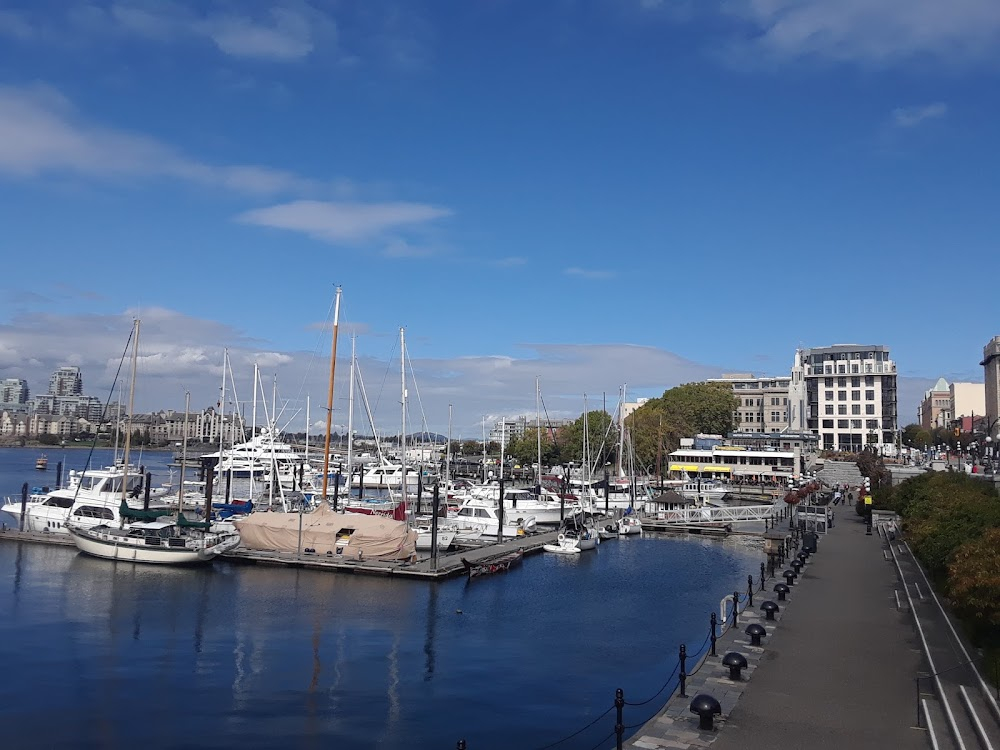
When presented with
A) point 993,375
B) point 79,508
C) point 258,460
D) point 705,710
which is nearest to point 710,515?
point 79,508

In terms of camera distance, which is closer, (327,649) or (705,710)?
(705,710)

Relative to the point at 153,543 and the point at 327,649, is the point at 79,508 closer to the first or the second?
the point at 153,543

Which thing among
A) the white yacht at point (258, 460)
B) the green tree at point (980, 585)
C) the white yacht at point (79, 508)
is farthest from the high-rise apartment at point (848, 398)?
the green tree at point (980, 585)

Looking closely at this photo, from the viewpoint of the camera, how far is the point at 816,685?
21109mm

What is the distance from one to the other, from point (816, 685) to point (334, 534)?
34.6 meters

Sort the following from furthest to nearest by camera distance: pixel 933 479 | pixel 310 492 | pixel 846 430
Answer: pixel 846 430 → pixel 310 492 → pixel 933 479

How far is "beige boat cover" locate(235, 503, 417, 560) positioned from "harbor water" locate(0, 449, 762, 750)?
2.60m

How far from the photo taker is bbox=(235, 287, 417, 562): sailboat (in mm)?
48500

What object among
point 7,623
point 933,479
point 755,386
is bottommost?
point 7,623

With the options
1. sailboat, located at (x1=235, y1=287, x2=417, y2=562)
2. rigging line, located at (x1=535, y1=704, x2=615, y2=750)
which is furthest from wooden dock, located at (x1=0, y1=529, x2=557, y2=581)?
rigging line, located at (x1=535, y1=704, x2=615, y2=750)

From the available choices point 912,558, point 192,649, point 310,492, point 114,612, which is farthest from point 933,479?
point 310,492

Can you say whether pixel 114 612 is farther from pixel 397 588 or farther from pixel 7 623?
pixel 397 588

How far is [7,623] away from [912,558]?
4677cm

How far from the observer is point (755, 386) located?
18050 cm
